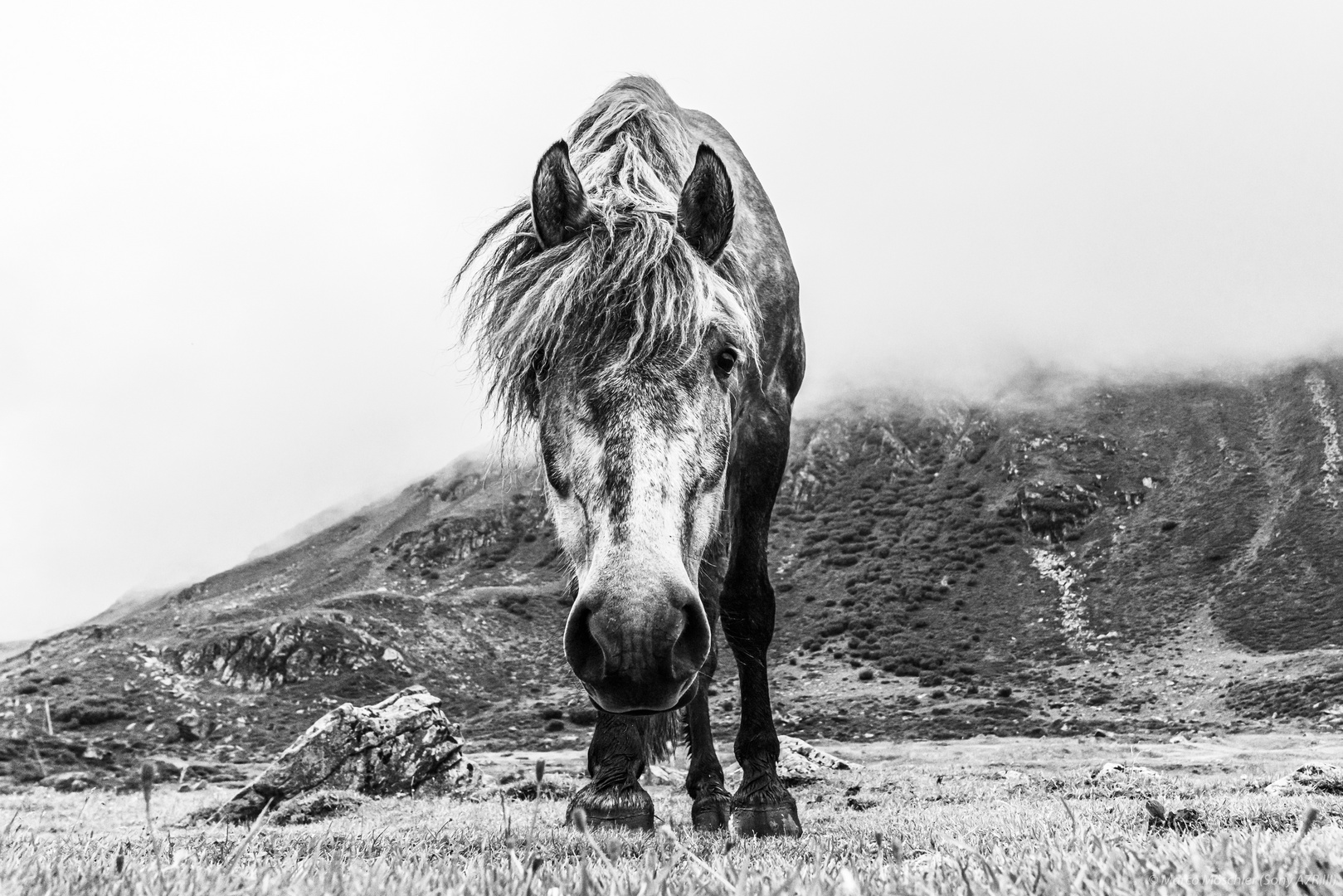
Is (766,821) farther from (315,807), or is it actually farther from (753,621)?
(315,807)

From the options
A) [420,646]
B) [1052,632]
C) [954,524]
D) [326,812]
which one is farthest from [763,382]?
[954,524]

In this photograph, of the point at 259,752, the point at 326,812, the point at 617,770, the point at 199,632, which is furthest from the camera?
the point at 199,632

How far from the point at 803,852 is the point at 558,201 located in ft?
10.4

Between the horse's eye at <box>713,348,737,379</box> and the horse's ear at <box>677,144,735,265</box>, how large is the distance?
24.3 inches

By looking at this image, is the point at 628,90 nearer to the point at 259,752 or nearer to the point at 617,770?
the point at 617,770

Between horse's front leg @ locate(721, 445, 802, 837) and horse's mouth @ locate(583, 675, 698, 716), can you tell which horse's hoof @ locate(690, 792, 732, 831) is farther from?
horse's mouth @ locate(583, 675, 698, 716)

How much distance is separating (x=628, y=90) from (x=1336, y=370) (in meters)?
115

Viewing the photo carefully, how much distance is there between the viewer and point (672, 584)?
291cm

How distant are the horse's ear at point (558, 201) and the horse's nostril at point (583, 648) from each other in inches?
84.0

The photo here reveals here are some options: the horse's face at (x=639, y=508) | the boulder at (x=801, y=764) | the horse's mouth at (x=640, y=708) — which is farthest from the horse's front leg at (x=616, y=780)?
the boulder at (x=801, y=764)

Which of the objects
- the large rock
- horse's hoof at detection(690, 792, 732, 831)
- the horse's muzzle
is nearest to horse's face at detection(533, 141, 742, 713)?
the horse's muzzle

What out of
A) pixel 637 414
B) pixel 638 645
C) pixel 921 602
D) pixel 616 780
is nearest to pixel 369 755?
pixel 616 780

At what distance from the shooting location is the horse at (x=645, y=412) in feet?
9.68

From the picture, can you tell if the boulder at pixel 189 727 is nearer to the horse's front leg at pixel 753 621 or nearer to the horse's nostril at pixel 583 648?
the horse's front leg at pixel 753 621
